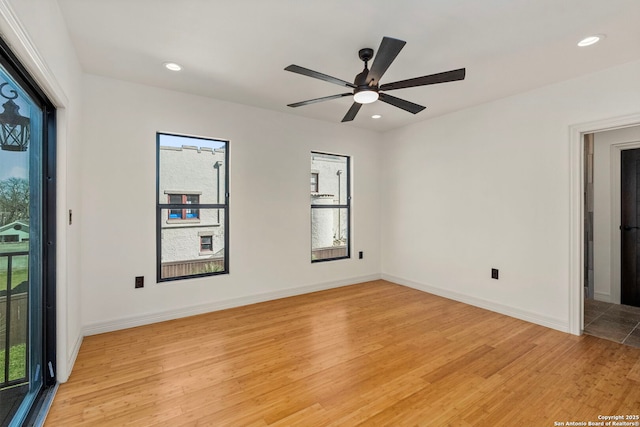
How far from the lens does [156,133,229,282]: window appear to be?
11.4 feet

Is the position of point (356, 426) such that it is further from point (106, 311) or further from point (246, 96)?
point (246, 96)

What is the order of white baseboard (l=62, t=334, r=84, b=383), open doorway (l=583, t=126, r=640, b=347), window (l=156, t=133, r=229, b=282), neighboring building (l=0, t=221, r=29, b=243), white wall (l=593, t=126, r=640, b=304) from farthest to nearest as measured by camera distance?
1. white wall (l=593, t=126, r=640, b=304)
2. open doorway (l=583, t=126, r=640, b=347)
3. window (l=156, t=133, r=229, b=282)
4. white baseboard (l=62, t=334, r=84, b=383)
5. neighboring building (l=0, t=221, r=29, b=243)

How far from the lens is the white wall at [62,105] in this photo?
1388 mm

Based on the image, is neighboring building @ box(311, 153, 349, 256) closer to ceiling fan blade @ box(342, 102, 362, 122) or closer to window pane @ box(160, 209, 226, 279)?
window pane @ box(160, 209, 226, 279)

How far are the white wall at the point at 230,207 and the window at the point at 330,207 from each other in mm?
150

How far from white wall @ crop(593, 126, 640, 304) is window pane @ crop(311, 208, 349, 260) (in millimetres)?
3456

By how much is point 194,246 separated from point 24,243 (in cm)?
196

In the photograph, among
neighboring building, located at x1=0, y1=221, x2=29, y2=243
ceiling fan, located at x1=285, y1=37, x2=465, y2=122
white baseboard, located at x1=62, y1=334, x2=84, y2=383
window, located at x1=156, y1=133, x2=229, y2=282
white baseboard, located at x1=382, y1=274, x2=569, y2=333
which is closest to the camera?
neighboring building, located at x1=0, y1=221, x2=29, y2=243

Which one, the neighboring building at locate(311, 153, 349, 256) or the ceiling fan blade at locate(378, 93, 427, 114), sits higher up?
the ceiling fan blade at locate(378, 93, 427, 114)

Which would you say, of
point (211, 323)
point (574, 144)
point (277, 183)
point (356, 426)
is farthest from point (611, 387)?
point (277, 183)

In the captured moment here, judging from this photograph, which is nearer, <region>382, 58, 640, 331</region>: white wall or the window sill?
<region>382, 58, 640, 331</region>: white wall

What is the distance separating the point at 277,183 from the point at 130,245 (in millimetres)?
1881

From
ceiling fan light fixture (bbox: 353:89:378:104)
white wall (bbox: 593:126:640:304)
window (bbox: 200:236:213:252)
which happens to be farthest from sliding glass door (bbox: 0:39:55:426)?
white wall (bbox: 593:126:640:304)

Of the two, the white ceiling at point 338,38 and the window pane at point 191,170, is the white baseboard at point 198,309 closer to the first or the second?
the window pane at point 191,170
